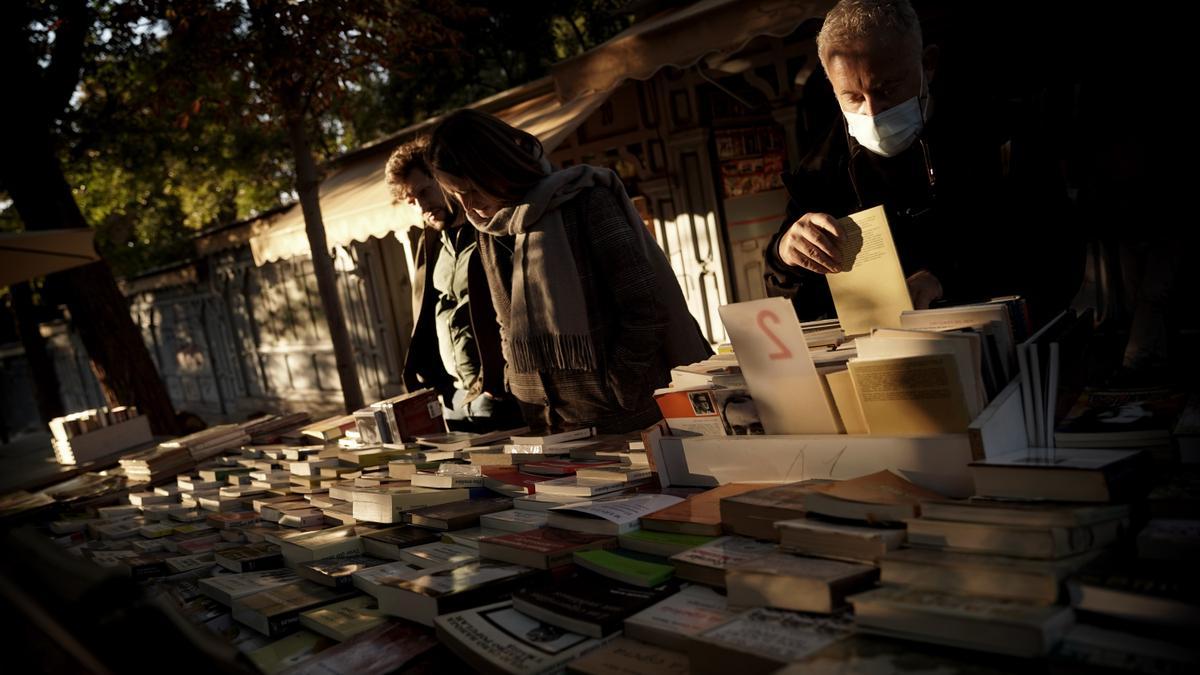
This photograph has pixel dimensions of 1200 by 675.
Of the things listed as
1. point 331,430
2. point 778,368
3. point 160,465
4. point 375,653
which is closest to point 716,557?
point 778,368

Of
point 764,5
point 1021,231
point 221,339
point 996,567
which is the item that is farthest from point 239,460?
point 221,339

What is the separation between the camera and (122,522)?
3398 millimetres

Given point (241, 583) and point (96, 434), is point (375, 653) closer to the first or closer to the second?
point (241, 583)

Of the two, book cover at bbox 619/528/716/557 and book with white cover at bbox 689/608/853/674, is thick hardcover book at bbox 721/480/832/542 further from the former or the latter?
book with white cover at bbox 689/608/853/674

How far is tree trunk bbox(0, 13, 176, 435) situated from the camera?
346 inches

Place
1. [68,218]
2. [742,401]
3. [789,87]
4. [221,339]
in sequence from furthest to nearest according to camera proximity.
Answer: [221,339]
[68,218]
[789,87]
[742,401]

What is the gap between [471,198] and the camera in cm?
312

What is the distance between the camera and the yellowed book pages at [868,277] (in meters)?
1.78

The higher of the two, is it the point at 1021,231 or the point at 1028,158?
the point at 1028,158

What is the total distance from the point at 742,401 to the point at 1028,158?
3.23ft

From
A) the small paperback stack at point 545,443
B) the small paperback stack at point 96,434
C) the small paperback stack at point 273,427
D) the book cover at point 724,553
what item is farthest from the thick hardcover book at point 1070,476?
the small paperback stack at point 96,434

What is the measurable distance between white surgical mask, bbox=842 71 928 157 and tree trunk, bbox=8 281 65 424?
519 inches

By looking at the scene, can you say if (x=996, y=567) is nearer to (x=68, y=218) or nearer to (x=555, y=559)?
(x=555, y=559)

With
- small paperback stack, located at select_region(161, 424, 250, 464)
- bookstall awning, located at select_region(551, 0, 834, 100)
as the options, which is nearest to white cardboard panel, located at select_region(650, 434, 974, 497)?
small paperback stack, located at select_region(161, 424, 250, 464)
